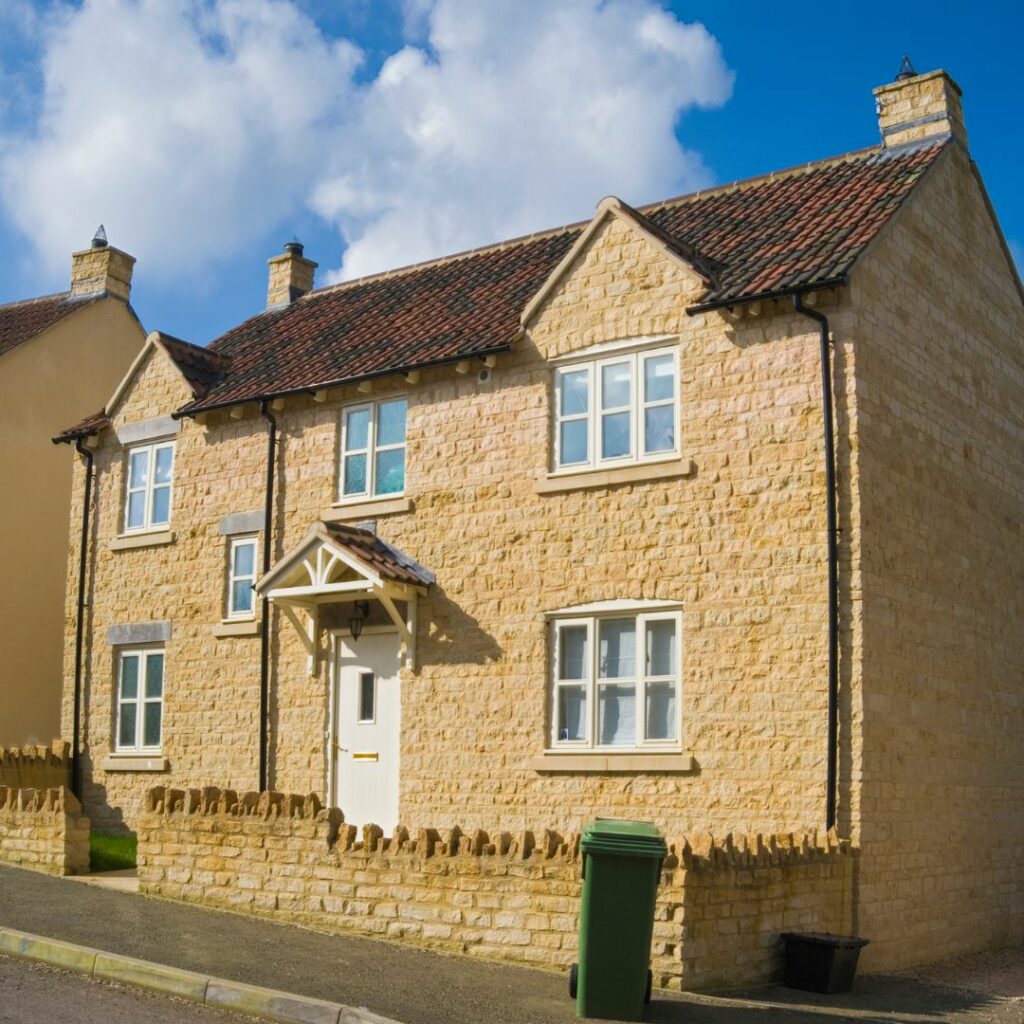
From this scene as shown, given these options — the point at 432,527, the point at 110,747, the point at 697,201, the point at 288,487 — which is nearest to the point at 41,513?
the point at 110,747

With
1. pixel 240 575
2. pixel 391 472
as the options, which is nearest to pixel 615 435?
pixel 391 472

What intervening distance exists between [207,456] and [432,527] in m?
4.56

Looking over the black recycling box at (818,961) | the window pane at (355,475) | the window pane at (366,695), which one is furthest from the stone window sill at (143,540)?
the black recycling box at (818,961)

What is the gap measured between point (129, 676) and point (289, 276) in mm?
7988

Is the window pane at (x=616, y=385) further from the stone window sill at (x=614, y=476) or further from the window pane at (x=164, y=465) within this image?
the window pane at (x=164, y=465)

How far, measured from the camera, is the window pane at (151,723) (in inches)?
800

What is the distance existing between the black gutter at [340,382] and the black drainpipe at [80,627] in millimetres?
2461

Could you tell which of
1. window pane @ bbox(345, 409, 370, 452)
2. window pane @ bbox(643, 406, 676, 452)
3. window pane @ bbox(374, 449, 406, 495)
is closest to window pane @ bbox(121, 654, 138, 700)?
window pane @ bbox(345, 409, 370, 452)

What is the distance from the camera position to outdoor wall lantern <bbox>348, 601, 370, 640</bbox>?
1789cm

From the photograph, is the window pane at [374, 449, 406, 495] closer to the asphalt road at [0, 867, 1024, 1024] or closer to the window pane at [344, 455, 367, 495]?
the window pane at [344, 455, 367, 495]

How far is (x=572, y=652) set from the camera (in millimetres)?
16297

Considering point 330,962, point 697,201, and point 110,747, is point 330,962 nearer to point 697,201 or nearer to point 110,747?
point 110,747

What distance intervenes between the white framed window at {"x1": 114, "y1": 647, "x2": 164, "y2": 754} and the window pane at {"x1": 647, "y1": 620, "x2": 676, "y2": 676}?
8.08 m

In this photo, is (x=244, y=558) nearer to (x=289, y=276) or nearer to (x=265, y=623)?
(x=265, y=623)
